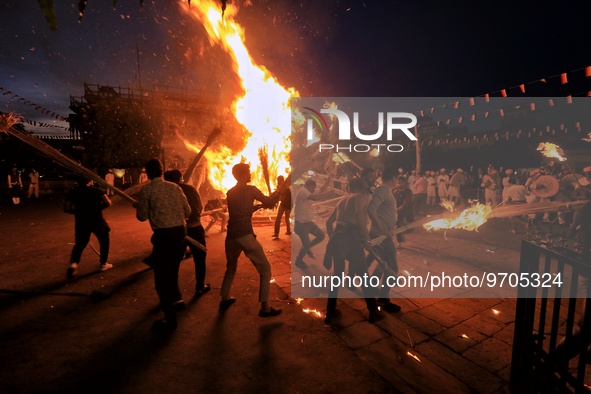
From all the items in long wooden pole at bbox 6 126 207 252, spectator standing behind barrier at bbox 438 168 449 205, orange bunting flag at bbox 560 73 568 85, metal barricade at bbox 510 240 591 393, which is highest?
orange bunting flag at bbox 560 73 568 85

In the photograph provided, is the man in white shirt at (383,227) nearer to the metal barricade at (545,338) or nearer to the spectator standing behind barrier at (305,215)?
the spectator standing behind barrier at (305,215)

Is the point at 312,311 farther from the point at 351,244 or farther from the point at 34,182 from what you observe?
the point at 34,182

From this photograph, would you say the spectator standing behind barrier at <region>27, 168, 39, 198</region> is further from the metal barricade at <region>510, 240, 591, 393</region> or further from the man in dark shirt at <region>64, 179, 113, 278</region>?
the metal barricade at <region>510, 240, 591, 393</region>

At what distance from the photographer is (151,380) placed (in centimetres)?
314

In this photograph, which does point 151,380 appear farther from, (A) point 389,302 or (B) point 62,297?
(A) point 389,302

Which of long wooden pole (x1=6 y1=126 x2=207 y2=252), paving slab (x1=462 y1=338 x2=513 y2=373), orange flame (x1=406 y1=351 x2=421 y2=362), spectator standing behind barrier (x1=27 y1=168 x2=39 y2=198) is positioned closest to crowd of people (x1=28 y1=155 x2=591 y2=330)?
long wooden pole (x1=6 y1=126 x2=207 y2=252)

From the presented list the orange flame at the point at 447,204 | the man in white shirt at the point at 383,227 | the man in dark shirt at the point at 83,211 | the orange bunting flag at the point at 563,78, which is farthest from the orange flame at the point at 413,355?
the orange flame at the point at 447,204

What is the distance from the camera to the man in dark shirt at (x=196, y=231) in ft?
17.2

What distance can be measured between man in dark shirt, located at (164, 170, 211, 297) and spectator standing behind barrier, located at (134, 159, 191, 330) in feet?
2.88

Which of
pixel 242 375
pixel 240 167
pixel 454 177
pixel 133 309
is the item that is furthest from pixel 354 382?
pixel 454 177

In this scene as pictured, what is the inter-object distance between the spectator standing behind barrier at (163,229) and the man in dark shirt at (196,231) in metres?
0.88

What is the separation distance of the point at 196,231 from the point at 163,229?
1.20 meters

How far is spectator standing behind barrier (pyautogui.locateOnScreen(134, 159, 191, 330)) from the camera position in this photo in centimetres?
414

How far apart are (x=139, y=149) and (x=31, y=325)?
2550cm
